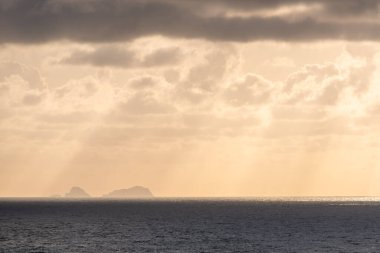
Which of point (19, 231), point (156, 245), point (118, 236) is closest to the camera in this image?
point (156, 245)

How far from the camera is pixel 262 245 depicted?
442ft

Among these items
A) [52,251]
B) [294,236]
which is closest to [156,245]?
[52,251]

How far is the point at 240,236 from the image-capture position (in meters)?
156

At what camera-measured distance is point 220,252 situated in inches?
4781

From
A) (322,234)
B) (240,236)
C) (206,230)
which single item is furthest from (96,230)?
(322,234)

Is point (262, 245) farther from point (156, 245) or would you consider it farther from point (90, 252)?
point (90, 252)

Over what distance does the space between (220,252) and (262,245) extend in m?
15.4

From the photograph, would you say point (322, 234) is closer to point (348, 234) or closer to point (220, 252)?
point (348, 234)

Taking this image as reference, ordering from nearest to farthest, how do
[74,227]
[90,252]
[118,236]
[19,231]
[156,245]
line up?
[90,252] → [156,245] → [118,236] → [19,231] → [74,227]

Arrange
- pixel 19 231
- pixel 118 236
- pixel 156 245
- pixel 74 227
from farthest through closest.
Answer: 1. pixel 74 227
2. pixel 19 231
3. pixel 118 236
4. pixel 156 245

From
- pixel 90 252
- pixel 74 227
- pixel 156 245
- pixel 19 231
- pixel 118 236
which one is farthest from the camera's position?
pixel 74 227

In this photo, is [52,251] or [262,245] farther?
[262,245]

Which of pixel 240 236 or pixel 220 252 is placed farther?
pixel 240 236

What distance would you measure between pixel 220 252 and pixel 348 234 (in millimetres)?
49539
